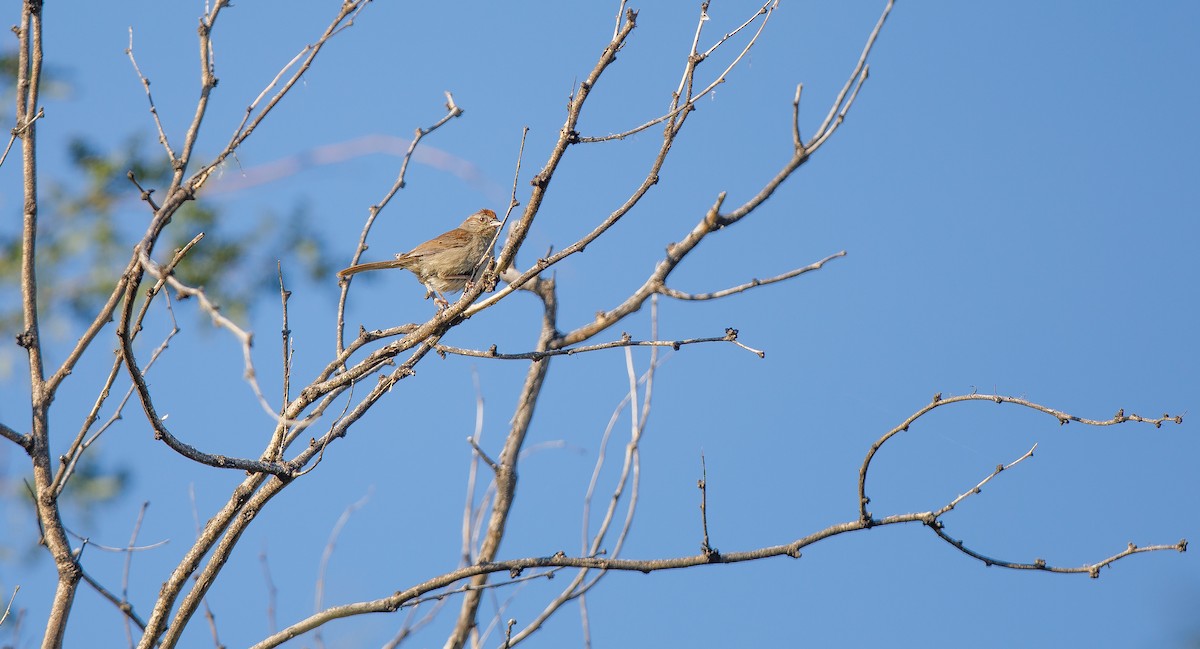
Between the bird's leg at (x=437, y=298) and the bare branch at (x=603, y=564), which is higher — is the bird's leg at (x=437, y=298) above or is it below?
above

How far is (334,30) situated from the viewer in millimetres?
4188

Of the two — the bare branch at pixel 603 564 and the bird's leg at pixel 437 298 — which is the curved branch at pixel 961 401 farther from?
the bird's leg at pixel 437 298

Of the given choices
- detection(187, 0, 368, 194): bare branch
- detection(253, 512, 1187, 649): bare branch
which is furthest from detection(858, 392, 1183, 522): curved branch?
detection(187, 0, 368, 194): bare branch

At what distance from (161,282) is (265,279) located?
20.5ft

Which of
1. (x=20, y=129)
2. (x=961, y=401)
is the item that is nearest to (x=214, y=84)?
(x=20, y=129)

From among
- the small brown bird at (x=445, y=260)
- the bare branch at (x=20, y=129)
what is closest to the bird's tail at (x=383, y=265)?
the small brown bird at (x=445, y=260)

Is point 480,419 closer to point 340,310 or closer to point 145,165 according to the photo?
point 340,310

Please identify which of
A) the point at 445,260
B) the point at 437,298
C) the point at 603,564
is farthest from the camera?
the point at 445,260

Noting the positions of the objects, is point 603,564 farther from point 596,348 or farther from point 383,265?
point 383,265

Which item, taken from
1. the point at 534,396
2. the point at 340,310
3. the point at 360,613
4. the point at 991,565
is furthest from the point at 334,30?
the point at 991,565

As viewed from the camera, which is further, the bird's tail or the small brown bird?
the small brown bird

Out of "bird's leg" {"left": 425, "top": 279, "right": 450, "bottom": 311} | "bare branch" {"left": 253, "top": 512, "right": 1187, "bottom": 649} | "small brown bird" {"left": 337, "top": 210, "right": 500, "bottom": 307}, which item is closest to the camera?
"bare branch" {"left": 253, "top": 512, "right": 1187, "bottom": 649}

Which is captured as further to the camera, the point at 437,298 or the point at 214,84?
the point at 437,298

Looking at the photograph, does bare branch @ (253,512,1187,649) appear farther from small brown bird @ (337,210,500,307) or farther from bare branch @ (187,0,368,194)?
small brown bird @ (337,210,500,307)
